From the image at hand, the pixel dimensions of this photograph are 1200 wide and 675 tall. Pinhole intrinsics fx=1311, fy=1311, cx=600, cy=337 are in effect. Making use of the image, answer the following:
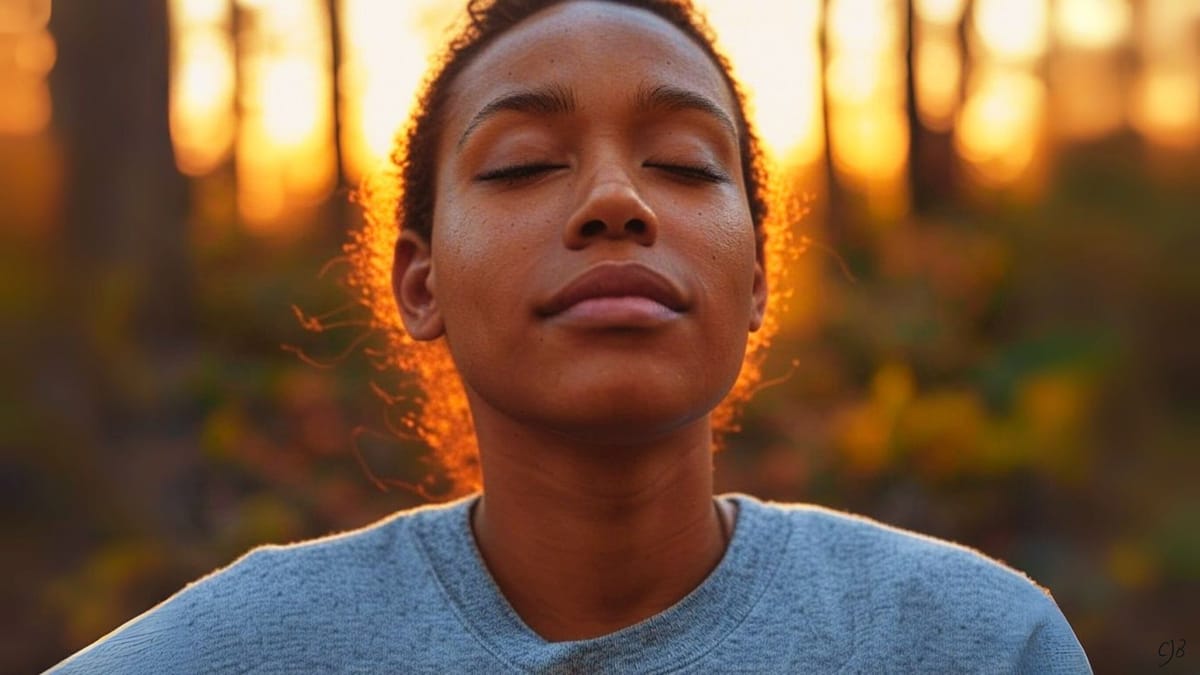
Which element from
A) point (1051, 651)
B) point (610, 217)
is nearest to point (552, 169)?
point (610, 217)

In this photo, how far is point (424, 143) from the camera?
2.28 m

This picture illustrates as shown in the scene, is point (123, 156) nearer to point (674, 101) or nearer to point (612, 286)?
point (674, 101)

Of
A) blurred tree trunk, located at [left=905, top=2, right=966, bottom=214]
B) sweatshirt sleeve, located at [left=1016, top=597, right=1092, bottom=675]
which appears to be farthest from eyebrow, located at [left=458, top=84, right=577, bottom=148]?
blurred tree trunk, located at [left=905, top=2, right=966, bottom=214]

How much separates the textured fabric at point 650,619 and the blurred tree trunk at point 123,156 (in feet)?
16.1

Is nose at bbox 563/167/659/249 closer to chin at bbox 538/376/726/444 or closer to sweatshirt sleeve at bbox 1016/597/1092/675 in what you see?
chin at bbox 538/376/726/444

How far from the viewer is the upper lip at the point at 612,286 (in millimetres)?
1791

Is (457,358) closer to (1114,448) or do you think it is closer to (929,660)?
(929,660)

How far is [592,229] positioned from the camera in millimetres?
1845

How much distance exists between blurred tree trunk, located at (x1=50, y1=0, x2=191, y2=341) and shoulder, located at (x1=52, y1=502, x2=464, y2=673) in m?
4.85

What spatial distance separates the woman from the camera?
1.82 meters

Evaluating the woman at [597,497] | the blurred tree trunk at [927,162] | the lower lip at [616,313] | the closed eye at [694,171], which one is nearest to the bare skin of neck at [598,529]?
the woman at [597,497]

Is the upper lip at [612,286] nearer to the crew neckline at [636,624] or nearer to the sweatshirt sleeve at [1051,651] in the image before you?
the crew neckline at [636,624]

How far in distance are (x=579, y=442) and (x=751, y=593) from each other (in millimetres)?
346

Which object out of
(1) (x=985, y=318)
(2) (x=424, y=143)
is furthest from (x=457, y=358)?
(1) (x=985, y=318)
